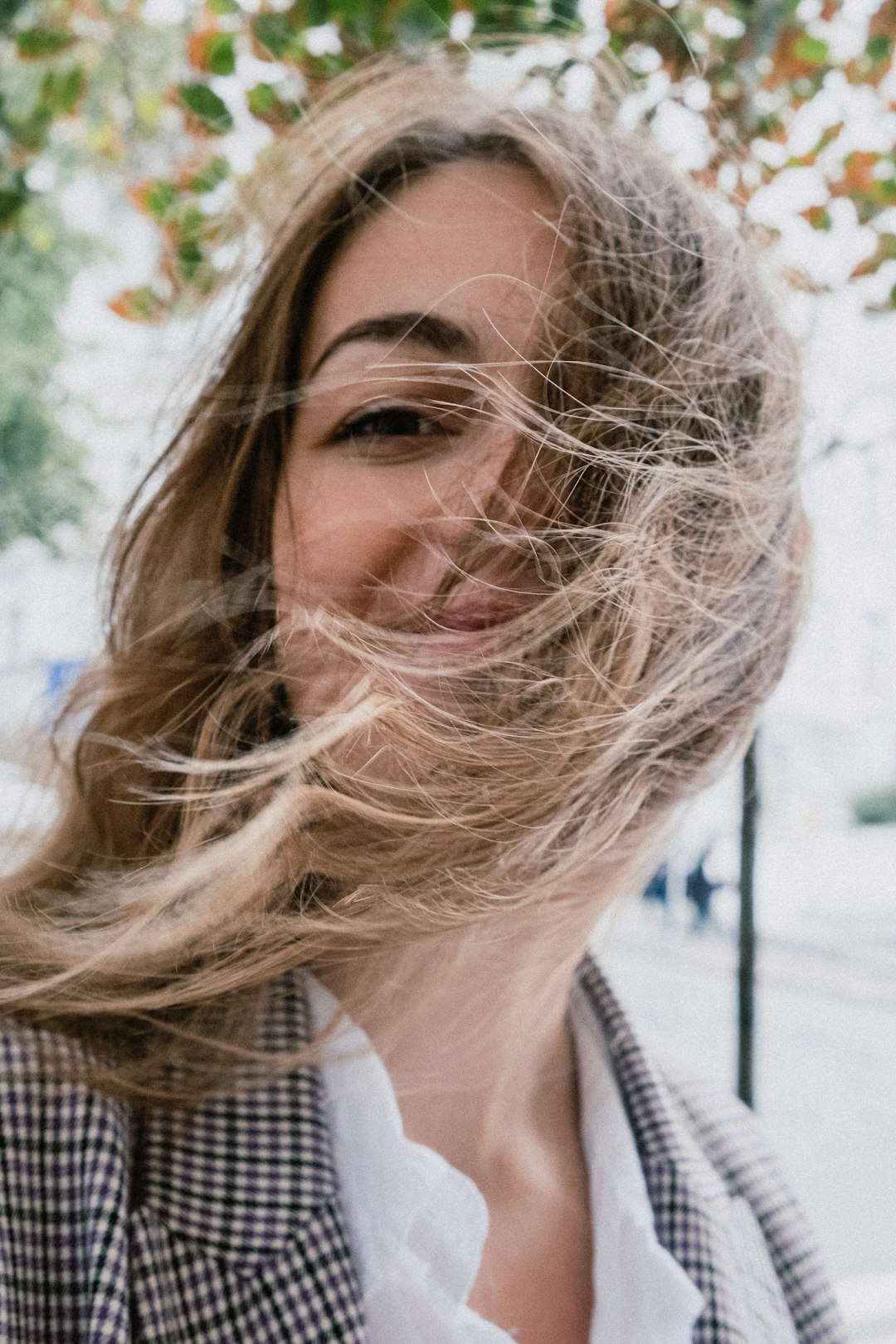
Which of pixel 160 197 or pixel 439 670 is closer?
pixel 439 670

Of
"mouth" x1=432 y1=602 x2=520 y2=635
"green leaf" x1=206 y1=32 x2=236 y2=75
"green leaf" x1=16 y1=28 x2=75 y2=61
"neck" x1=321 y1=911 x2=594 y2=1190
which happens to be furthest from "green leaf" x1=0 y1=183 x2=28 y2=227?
"neck" x1=321 y1=911 x2=594 y2=1190

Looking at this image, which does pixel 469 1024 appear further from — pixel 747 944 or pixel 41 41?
pixel 41 41

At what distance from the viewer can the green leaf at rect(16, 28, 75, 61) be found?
839 millimetres

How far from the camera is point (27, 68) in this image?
90cm

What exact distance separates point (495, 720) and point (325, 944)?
0.17 m

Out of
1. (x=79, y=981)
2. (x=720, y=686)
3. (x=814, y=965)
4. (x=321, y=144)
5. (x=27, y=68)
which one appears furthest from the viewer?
(x=814, y=965)

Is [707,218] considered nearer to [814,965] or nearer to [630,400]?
[630,400]

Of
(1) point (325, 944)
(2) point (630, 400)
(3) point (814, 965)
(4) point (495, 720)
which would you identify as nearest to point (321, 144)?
(2) point (630, 400)

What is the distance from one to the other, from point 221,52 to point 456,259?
369 mm

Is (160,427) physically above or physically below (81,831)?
above

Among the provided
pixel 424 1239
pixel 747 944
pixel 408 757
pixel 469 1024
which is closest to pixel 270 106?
pixel 408 757

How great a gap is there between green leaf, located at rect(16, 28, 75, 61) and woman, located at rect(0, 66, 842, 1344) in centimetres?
31

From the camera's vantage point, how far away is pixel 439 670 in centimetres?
53

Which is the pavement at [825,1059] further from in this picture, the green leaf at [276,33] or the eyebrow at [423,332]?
Result: the green leaf at [276,33]
